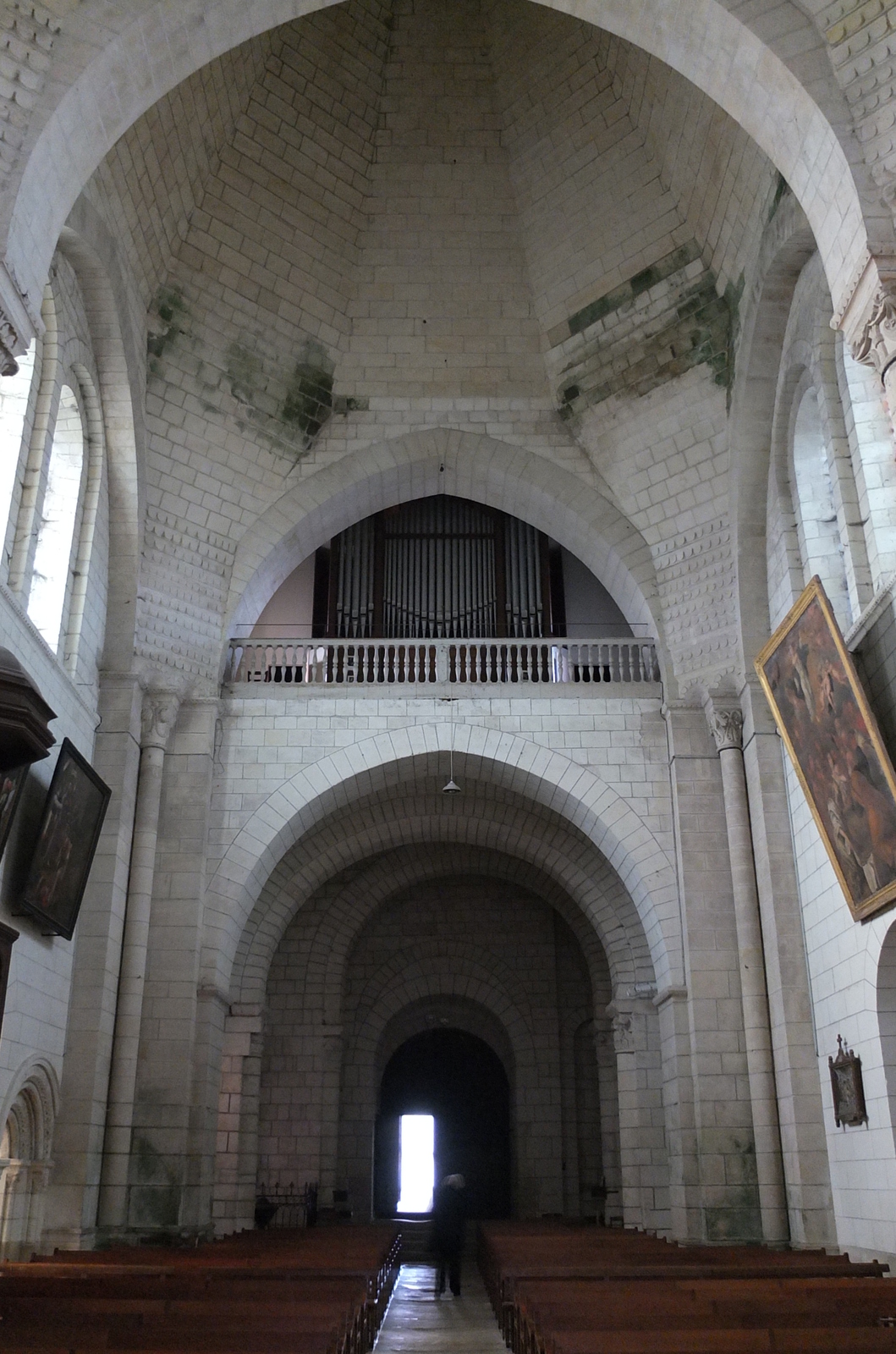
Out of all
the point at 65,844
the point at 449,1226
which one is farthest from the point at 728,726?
the point at 65,844

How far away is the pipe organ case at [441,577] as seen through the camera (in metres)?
15.7

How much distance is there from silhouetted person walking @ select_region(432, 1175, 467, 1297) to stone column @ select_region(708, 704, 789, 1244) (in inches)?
106

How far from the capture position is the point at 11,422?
30.7ft

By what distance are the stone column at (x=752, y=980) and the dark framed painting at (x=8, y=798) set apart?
21.5ft

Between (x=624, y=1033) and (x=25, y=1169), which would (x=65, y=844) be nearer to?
(x=25, y=1169)

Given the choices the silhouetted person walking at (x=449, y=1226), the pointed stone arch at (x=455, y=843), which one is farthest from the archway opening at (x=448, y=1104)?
the silhouetted person walking at (x=449, y=1226)

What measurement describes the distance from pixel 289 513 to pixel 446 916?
304 inches

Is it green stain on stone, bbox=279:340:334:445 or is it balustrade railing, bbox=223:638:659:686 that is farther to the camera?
green stain on stone, bbox=279:340:334:445

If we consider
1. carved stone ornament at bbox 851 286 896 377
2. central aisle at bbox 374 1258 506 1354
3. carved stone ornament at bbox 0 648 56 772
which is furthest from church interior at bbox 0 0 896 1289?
carved stone ornament at bbox 0 648 56 772

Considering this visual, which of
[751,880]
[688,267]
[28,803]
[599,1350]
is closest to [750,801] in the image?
[751,880]

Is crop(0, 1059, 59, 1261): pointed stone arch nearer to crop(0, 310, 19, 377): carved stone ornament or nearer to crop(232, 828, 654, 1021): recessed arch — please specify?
crop(232, 828, 654, 1021): recessed arch

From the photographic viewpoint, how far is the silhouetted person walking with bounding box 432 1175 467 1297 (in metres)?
10.9

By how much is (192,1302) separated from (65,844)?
485 cm

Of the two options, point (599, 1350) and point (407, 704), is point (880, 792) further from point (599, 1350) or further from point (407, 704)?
point (407, 704)
